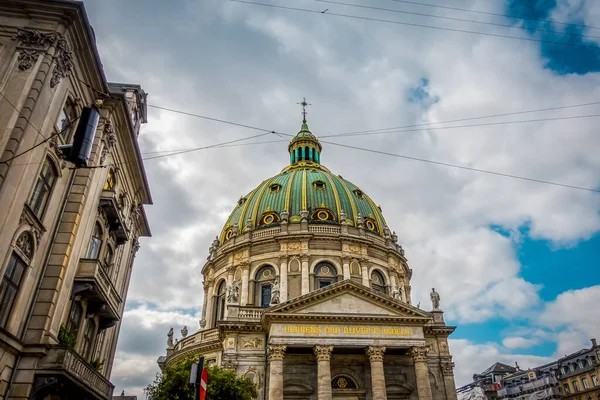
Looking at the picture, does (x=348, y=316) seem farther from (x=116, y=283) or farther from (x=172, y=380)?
(x=116, y=283)

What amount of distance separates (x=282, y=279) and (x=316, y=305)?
35.5ft

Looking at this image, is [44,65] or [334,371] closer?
[44,65]

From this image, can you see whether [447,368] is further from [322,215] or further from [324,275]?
[322,215]

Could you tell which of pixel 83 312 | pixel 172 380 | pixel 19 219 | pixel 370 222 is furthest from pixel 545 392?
pixel 19 219

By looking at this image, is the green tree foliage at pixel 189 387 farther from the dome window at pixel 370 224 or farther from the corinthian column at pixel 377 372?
the dome window at pixel 370 224

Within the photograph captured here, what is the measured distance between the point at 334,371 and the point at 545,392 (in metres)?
49.4

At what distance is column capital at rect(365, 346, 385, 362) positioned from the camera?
32.4 m

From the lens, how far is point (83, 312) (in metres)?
18.5

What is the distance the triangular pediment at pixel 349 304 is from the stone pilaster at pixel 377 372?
2.54m

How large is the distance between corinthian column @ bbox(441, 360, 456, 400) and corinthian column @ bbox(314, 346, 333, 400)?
36.1 ft

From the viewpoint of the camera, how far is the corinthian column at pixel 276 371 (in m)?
30.5

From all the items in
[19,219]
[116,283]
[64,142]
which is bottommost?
[19,219]

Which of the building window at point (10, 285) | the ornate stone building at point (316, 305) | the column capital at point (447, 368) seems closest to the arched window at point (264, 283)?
the ornate stone building at point (316, 305)

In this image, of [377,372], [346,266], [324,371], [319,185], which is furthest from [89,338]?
[319,185]
